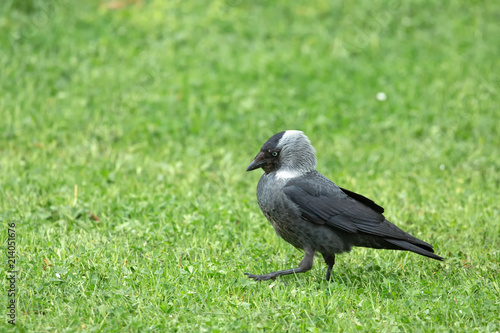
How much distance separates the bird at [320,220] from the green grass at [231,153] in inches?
10.9

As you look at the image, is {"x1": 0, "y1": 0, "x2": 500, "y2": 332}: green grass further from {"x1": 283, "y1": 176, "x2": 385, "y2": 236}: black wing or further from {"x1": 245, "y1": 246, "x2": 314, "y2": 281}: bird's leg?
{"x1": 283, "y1": 176, "x2": 385, "y2": 236}: black wing

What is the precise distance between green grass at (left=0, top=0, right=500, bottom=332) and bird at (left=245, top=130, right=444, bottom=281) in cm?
28

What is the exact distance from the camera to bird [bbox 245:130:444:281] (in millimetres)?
4598

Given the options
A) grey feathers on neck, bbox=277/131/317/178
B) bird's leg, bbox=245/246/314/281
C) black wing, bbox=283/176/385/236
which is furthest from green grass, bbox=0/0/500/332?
grey feathers on neck, bbox=277/131/317/178

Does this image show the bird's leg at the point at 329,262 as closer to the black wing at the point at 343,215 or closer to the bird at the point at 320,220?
the bird at the point at 320,220

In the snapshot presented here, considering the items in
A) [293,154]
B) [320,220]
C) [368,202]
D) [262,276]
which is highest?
[293,154]

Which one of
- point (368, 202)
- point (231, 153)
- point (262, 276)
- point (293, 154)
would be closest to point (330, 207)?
point (368, 202)

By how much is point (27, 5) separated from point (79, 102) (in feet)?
9.91

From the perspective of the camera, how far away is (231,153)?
24.7 feet

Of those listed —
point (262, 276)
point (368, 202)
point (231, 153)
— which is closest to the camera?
point (262, 276)

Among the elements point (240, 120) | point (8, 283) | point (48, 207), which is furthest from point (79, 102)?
point (8, 283)

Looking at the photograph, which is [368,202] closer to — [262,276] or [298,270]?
[298,270]

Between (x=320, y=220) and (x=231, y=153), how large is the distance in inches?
120

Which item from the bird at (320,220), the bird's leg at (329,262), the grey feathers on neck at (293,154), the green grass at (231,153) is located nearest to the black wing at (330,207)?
the bird at (320,220)
